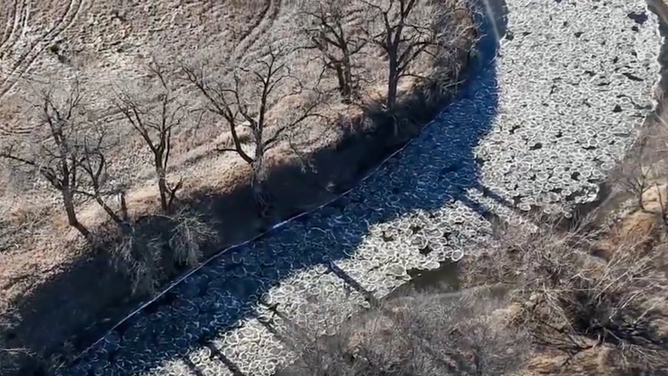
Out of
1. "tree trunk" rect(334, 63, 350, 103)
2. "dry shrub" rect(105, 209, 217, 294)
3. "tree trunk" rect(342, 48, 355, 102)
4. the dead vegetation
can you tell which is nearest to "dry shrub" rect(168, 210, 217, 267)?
"dry shrub" rect(105, 209, 217, 294)

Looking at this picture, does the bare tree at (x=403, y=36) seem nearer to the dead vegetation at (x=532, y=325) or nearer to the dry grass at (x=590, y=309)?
the dead vegetation at (x=532, y=325)

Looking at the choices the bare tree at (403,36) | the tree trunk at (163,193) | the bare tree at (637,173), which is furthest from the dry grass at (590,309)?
the tree trunk at (163,193)

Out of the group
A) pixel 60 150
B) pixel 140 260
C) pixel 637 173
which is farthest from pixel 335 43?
pixel 637 173

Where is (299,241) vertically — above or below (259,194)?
below

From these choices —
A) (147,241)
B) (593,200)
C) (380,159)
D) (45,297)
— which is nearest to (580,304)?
(593,200)

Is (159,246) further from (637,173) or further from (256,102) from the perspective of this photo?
(637,173)

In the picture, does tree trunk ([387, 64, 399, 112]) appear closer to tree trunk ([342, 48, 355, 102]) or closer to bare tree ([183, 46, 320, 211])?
tree trunk ([342, 48, 355, 102])
